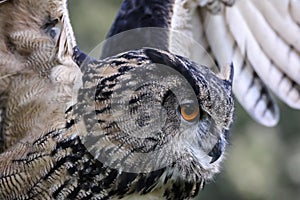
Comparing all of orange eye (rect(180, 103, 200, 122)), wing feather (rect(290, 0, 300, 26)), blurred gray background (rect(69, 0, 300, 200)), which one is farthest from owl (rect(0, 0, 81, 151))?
blurred gray background (rect(69, 0, 300, 200))

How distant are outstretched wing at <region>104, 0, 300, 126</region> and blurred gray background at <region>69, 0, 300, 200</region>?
4.21 meters

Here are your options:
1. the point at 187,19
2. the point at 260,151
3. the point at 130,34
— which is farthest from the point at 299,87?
the point at 260,151

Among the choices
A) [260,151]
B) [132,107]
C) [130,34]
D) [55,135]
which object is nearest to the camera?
[132,107]

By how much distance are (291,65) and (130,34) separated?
99cm

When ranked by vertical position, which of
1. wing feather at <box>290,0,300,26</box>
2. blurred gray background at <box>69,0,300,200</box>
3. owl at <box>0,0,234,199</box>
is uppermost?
owl at <box>0,0,234,199</box>

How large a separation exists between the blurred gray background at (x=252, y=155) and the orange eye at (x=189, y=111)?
6.03 metres

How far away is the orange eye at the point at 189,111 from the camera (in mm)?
3018

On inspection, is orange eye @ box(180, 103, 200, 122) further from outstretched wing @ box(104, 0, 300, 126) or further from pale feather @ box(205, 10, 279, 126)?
pale feather @ box(205, 10, 279, 126)

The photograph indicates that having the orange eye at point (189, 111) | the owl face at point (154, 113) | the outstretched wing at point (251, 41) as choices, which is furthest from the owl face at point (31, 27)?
the outstretched wing at point (251, 41)

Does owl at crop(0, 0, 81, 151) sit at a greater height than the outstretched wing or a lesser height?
greater

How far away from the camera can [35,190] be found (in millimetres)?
3285

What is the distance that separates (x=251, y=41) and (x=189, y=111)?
1928mm

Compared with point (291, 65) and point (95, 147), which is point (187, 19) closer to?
point (291, 65)

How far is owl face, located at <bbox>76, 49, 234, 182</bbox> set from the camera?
299 centimetres
